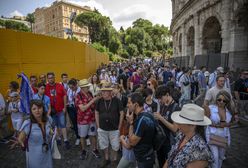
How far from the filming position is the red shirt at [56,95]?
18.2ft

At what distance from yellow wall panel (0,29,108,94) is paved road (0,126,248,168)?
2240 millimetres

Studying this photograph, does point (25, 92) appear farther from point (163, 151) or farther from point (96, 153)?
point (163, 151)

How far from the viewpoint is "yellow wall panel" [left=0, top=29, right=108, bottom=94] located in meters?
6.48

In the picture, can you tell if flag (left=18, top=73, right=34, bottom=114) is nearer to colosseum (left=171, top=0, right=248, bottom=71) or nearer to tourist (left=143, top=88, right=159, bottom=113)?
tourist (left=143, top=88, right=159, bottom=113)

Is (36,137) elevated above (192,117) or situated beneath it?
situated beneath

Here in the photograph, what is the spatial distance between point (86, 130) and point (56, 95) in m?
1.38

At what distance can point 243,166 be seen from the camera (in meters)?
4.48

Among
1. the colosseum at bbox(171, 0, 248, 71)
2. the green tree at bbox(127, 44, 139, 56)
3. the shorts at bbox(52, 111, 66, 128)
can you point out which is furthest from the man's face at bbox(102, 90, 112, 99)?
the green tree at bbox(127, 44, 139, 56)

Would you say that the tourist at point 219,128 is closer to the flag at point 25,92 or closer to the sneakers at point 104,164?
the sneakers at point 104,164

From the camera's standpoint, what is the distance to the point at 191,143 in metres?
2.20

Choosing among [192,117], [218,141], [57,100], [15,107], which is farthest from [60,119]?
[192,117]

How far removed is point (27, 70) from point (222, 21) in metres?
13.8

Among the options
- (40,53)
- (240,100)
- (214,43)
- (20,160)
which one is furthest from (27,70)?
(214,43)

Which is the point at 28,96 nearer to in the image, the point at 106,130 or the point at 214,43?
the point at 106,130
